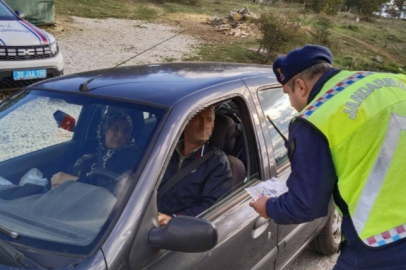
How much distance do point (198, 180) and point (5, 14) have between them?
6.33 meters

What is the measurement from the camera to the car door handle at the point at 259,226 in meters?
2.44

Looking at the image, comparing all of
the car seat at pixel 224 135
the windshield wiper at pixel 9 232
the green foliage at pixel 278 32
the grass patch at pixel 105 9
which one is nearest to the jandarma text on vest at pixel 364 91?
the car seat at pixel 224 135

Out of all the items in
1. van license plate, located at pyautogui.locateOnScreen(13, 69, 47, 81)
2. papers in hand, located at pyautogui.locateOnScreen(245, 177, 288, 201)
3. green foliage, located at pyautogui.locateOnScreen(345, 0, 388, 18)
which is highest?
green foliage, located at pyautogui.locateOnScreen(345, 0, 388, 18)

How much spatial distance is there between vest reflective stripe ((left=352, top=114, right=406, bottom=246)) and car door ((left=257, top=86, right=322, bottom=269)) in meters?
0.96

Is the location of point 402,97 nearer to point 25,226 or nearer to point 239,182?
point 239,182

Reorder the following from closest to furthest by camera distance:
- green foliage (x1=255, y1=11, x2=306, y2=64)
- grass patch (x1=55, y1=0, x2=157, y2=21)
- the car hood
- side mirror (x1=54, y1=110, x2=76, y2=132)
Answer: side mirror (x1=54, y1=110, x2=76, y2=132) < the car hood < green foliage (x1=255, y1=11, x2=306, y2=64) < grass patch (x1=55, y1=0, x2=157, y2=21)

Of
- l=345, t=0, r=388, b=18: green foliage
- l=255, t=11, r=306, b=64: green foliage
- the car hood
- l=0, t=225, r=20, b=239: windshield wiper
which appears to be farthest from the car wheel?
l=345, t=0, r=388, b=18: green foliage

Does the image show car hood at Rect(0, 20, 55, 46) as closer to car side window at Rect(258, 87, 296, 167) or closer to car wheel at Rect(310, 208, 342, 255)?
car side window at Rect(258, 87, 296, 167)

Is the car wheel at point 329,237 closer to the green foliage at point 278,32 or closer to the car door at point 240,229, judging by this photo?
the car door at point 240,229

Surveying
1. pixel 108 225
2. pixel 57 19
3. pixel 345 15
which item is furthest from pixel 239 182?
pixel 345 15

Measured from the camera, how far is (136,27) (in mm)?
17656

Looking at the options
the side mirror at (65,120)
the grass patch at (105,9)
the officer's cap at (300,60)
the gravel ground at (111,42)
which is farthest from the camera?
the grass patch at (105,9)

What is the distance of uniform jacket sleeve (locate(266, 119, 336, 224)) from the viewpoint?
1.72 m

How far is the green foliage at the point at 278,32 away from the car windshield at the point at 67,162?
12.2 metres
